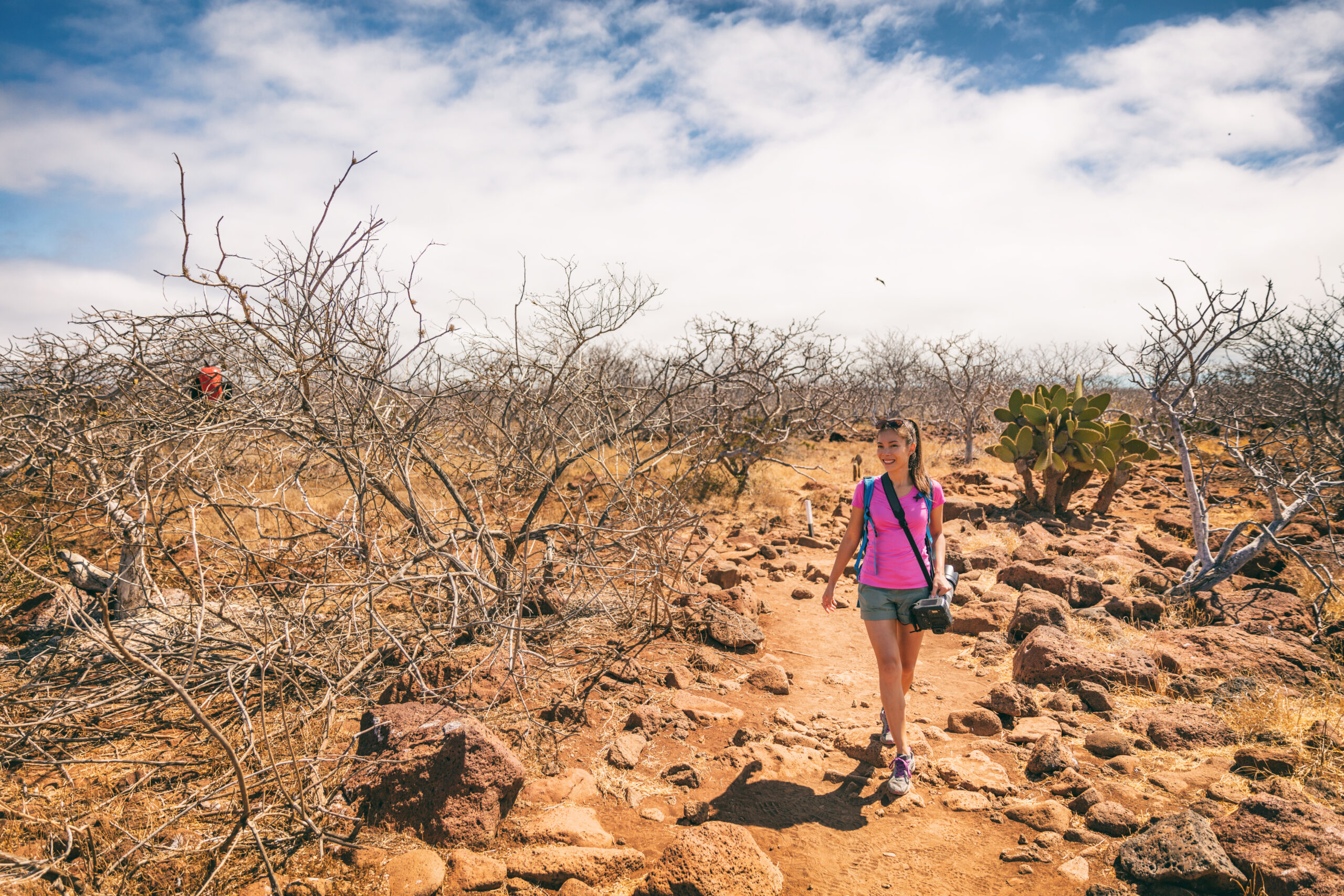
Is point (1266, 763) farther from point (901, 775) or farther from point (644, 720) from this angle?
point (644, 720)

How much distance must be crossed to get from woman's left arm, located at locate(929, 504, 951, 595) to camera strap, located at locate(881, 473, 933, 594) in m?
0.03

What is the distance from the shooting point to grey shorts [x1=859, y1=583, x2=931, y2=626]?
303 centimetres

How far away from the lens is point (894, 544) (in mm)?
3053

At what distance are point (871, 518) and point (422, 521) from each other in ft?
8.00

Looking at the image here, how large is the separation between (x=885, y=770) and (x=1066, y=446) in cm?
751

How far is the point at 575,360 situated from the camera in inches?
226

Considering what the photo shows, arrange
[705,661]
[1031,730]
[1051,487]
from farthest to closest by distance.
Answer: [1051,487], [705,661], [1031,730]

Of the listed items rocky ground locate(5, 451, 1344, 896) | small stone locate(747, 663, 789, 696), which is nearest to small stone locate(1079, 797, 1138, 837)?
rocky ground locate(5, 451, 1344, 896)

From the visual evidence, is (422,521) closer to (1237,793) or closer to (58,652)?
(58,652)

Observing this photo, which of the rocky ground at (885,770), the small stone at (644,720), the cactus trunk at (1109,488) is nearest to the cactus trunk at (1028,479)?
the cactus trunk at (1109,488)

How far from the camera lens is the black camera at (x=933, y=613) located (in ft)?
9.55

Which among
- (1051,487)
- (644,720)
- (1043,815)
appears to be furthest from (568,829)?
(1051,487)

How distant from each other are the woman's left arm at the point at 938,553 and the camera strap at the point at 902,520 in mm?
28

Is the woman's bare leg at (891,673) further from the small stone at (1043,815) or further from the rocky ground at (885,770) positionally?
the small stone at (1043,815)
